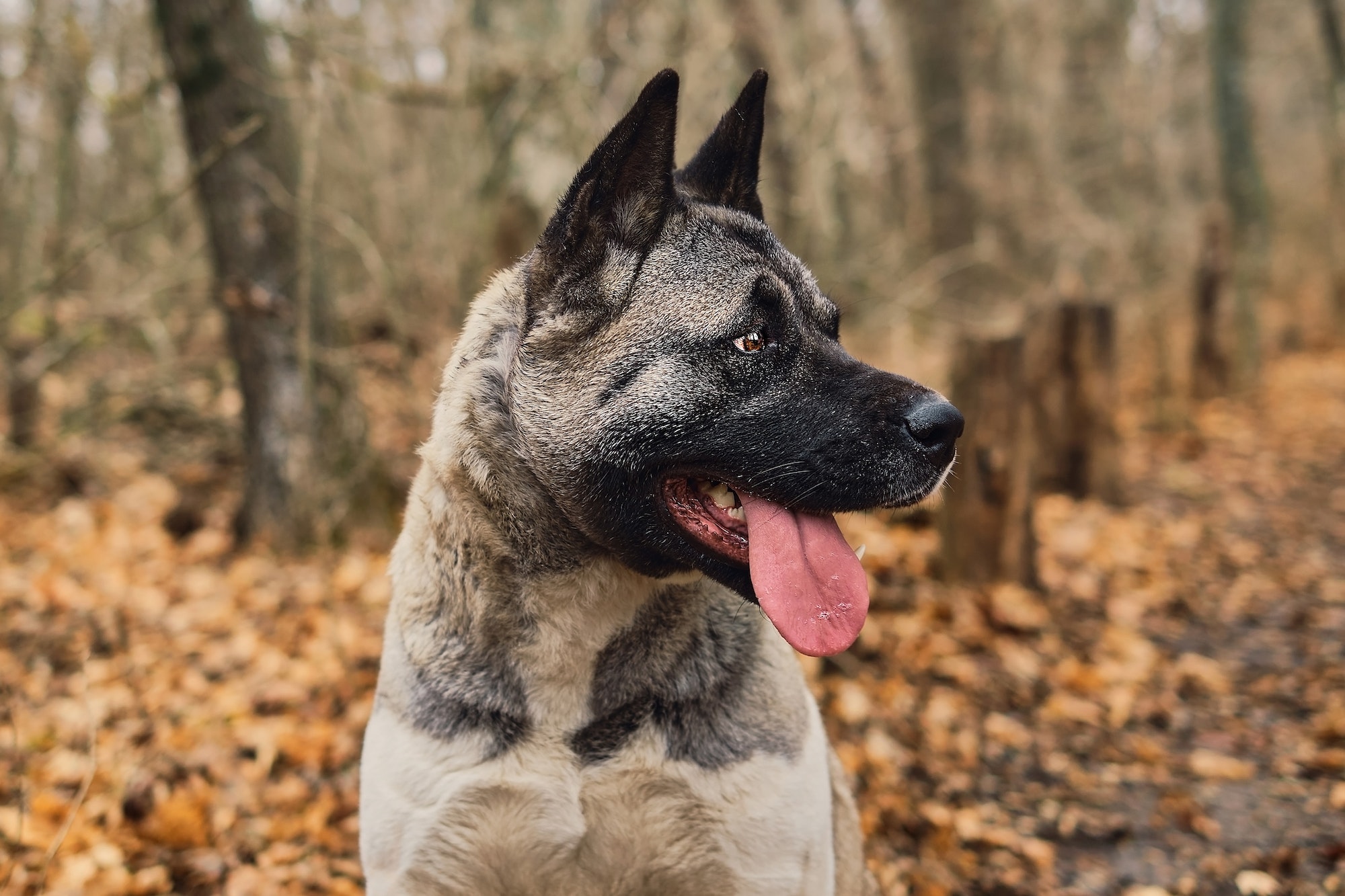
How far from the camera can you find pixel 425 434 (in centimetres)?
668

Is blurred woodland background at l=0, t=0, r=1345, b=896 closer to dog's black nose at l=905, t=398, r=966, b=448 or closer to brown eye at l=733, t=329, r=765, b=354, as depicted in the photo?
dog's black nose at l=905, t=398, r=966, b=448

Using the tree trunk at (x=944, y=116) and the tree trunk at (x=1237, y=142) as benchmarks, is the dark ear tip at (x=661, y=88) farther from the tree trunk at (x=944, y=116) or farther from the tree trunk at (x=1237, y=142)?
the tree trunk at (x=1237, y=142)

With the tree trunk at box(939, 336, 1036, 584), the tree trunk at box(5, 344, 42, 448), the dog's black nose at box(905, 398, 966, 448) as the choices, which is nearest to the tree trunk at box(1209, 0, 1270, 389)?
the tree trunk at box(939, 336, 1036, 584)

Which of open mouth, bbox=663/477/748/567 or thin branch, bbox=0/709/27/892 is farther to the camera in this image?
thin branch, bbox=0/709/27/892

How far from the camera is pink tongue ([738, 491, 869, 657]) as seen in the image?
7.26 feet

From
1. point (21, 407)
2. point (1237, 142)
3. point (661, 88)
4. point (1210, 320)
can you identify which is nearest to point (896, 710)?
point (661, 88)

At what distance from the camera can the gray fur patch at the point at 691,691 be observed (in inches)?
91.6

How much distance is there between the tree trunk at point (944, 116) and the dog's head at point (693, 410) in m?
8.89

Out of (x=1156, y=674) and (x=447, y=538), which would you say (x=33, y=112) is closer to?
(x=447, y=538)

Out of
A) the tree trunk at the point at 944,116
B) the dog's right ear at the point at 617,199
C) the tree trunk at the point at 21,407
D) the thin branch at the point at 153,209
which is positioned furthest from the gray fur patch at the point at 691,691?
the tree trunk at the point at 944,116

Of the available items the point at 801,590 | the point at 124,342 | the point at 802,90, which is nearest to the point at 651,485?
the point at 801,590

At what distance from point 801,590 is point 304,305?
3907 millimetres

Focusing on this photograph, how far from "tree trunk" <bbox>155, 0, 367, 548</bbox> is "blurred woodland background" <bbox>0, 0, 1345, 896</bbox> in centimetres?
2

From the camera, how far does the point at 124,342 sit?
31.4 feet
